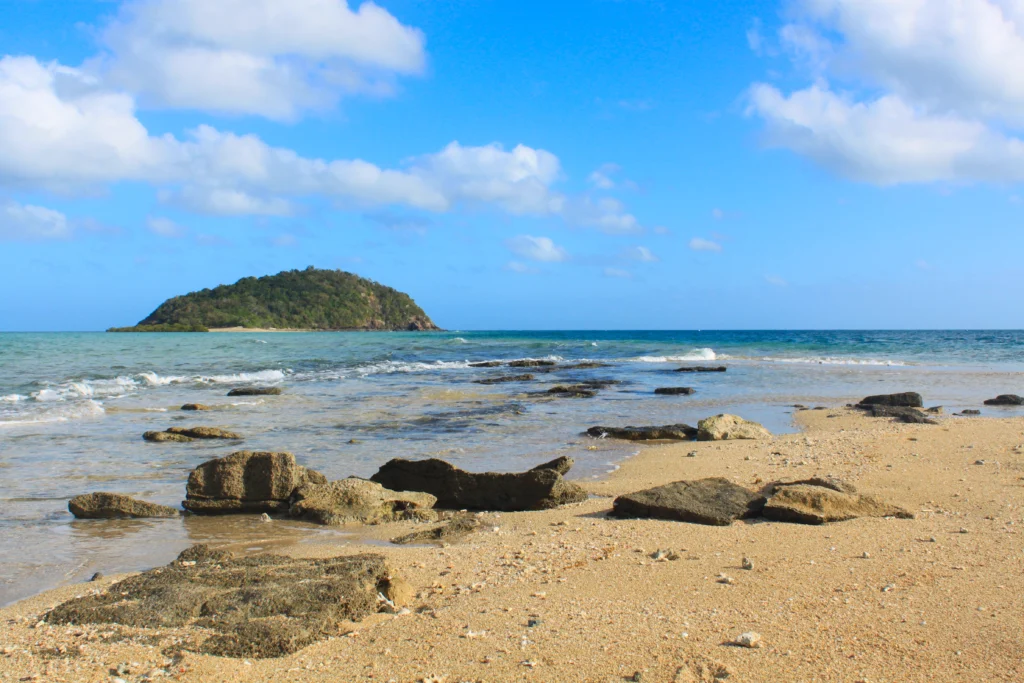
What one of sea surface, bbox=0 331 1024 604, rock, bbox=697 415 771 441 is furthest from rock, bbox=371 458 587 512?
rock, bbox=697 415 771 441

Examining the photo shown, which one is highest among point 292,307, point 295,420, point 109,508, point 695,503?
point 292,307

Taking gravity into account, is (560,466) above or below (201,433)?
above

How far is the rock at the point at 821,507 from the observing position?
6.44m

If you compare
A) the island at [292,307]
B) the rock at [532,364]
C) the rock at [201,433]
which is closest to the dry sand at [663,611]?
the rock at [201,433]

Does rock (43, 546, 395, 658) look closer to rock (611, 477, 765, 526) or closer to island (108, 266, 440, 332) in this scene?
rock (611, 477, 765, 526)

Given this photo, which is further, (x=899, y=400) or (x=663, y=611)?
(x=899, y=400)

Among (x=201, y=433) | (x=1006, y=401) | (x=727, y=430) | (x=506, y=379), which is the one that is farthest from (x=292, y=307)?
(x=727, y=430)

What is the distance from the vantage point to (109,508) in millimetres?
7316

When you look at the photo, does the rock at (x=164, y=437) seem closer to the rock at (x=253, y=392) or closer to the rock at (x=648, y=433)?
the rock at (x=648, y=433)

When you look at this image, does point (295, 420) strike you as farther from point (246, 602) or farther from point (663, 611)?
point (663, 611)

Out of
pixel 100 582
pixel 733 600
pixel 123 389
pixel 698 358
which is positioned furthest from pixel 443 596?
pixel 698 358

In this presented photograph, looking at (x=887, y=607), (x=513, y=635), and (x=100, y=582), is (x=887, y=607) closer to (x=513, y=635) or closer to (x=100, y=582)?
(x=513, y=635)

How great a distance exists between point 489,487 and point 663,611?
359 cm

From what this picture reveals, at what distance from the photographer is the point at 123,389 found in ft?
77.2
